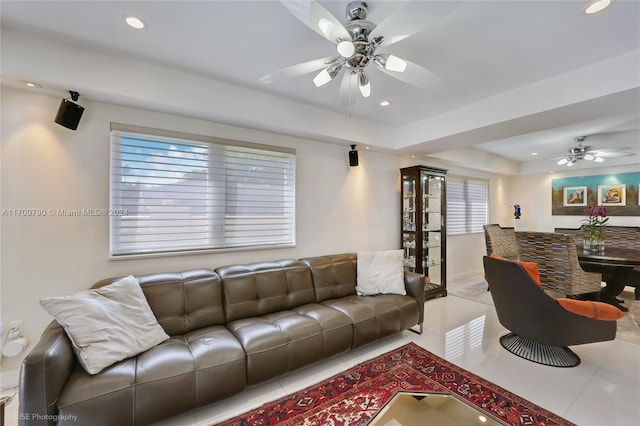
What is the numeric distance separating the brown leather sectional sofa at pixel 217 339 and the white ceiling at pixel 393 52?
1719mm

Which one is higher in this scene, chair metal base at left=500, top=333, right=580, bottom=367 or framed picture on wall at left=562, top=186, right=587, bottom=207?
framed picture on wall at left=562, top=186, right=587, bottom=207

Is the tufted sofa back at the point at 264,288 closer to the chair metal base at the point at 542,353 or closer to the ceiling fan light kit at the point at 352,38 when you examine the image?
the ceiling fan light kit at the point at 352,38

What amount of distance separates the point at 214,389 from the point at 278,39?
2568mm

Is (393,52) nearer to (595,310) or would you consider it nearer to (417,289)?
(417,289)

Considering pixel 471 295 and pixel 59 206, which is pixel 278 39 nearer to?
pixel 59 206

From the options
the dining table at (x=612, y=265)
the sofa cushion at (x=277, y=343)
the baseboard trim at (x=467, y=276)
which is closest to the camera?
the sofa cushion at (x=277, y=343)

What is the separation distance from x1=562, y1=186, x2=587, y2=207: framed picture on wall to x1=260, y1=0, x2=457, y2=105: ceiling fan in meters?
6.08

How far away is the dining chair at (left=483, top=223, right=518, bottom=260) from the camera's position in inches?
181

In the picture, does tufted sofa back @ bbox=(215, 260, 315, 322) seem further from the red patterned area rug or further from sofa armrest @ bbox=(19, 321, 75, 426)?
sofa armrest @ bbox=(19, 321, 75, 426)

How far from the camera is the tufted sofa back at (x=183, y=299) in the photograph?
7.06ft

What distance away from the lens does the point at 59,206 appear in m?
2.20

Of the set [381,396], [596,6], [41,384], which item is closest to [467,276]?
[381,396]

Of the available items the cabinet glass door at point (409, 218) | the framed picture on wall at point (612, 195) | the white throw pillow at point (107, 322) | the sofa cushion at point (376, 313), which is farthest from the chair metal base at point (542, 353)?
the framed picture on wall at point (612, 195)

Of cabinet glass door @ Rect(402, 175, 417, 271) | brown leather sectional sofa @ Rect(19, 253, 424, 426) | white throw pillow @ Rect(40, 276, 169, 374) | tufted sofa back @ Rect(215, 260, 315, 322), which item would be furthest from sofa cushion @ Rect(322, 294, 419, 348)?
white throw pillow @ Rect(40, 276, 169, 374)
